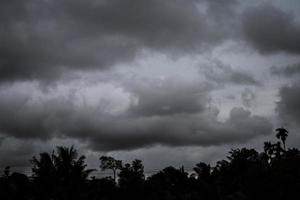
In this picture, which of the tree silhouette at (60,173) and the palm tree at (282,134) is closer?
the tree silhouette at (60,173)

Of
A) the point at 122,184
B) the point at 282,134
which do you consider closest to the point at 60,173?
the point at 122,184

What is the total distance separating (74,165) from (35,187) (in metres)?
4.30

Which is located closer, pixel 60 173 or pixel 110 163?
pixel 60 173

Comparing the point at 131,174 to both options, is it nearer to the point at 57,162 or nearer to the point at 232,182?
the point at 57,162

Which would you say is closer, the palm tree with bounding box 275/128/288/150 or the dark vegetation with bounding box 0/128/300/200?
the dark vegetation with bounding box 0/128/300/200

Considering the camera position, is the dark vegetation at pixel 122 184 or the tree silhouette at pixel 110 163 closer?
the dark vegetation at pixel 122 184

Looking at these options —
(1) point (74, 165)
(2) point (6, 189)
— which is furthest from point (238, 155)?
(2) point (6, 189)

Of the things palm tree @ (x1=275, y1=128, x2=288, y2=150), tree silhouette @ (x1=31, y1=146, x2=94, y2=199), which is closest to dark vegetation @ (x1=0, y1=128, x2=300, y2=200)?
tree silhouette @ (x1=31, y1=146, x2=94, y2=199)

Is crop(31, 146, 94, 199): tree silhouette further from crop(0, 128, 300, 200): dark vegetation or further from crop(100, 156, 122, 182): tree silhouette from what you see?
crop(100, 156, 122, 182): tree silhouette

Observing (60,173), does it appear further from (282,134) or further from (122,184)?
(282,134)

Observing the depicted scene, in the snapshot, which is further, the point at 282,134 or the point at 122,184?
the point at 282,134

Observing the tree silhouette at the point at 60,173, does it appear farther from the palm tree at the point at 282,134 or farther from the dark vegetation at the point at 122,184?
the palm tree at the point at 282,134

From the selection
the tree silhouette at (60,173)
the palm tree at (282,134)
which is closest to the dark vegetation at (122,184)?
the tree silhouette at (60,173)

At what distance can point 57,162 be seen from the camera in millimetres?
33938
